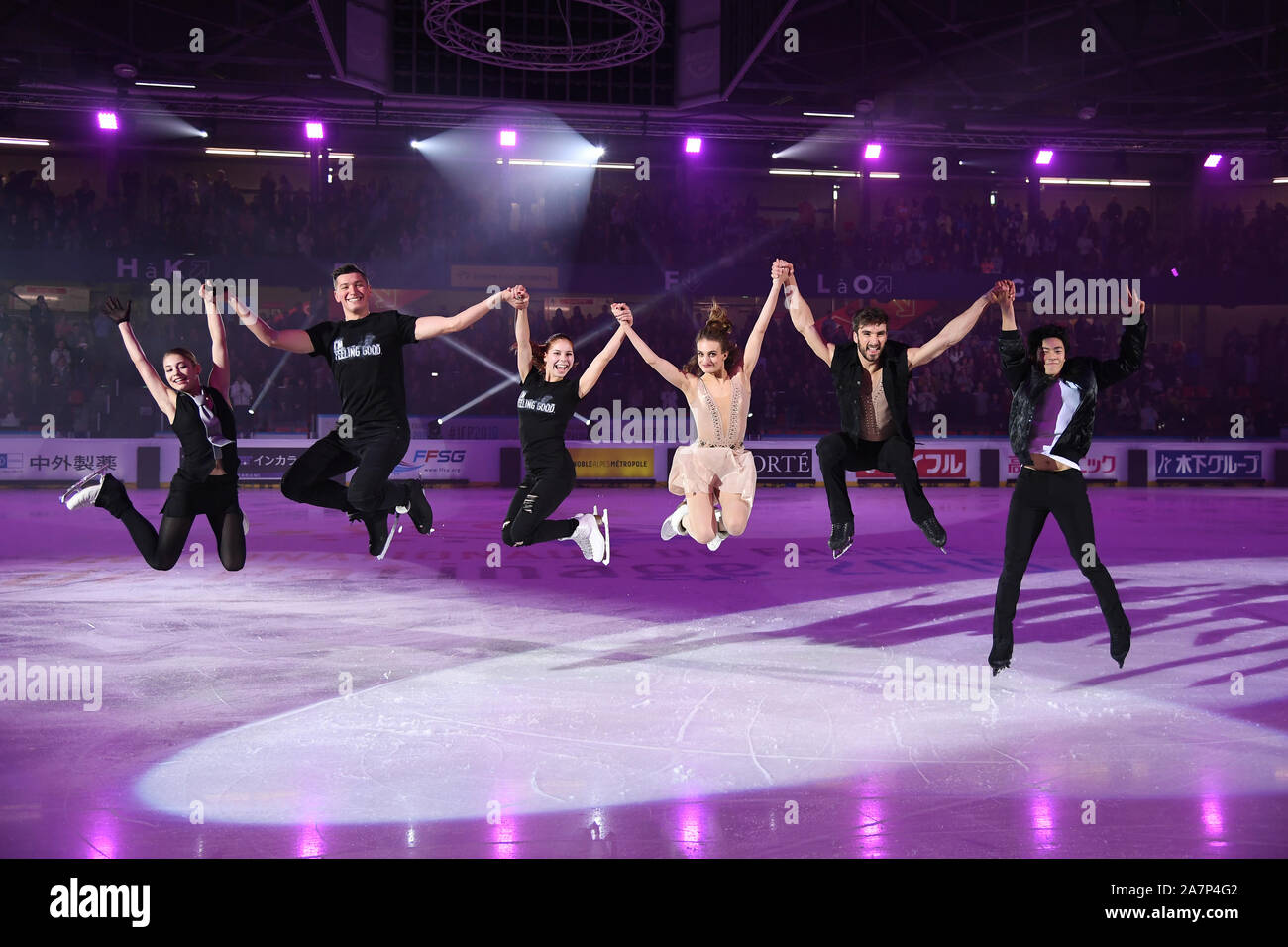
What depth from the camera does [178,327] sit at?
34.4 metres

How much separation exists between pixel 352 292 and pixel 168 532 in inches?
74.6

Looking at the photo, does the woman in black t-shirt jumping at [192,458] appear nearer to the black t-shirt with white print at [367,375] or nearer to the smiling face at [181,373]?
the smiling face at [181,373]

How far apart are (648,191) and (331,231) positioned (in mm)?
13622

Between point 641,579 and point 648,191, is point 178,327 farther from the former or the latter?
point 641,579

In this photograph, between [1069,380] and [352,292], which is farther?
[1069,380]

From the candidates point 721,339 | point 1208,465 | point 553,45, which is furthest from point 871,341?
point 1208,465

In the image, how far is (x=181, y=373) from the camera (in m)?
5.48

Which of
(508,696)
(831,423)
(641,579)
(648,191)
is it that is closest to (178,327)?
(648,191)

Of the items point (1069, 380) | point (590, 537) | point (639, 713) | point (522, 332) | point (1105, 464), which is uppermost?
point (522, 332)

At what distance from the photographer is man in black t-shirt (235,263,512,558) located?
5570 millimetres

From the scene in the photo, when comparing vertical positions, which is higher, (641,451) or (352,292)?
(352,292)

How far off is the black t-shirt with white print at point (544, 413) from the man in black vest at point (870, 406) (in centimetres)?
137

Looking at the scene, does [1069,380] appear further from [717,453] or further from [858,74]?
[858,74]
